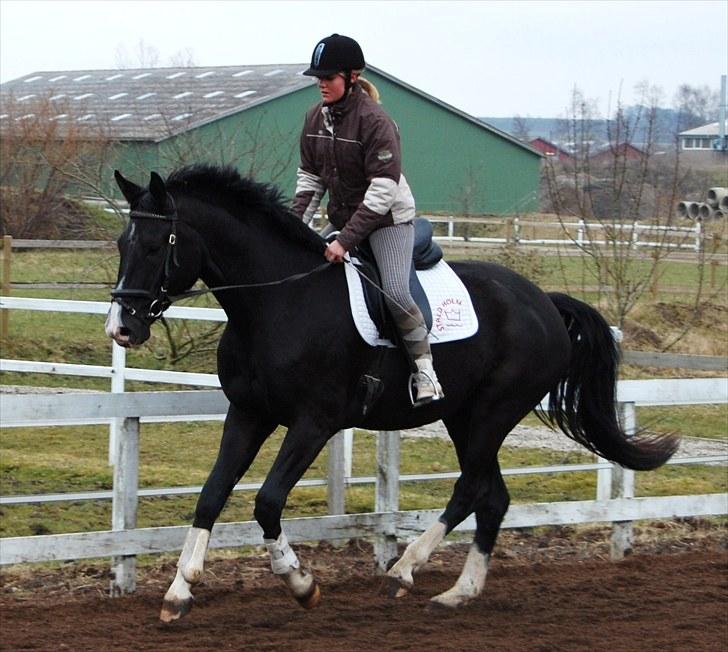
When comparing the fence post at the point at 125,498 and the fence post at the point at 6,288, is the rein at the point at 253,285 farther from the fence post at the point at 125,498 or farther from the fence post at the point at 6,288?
the fence post at the point at 6,288

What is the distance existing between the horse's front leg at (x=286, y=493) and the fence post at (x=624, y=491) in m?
2.69

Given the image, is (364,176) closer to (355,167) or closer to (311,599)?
(355,167)

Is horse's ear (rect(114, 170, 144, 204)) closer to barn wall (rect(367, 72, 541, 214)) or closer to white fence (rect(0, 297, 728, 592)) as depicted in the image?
white fence (rect(0, 297, 728, 592))

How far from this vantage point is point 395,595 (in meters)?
6.55

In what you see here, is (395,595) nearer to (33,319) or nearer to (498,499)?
(498,499)


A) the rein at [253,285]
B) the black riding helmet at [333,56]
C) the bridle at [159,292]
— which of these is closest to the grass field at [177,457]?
the rein at [253,285]

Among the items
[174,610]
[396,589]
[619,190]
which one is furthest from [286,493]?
[619,190]

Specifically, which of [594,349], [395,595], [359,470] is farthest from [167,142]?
[395,595]

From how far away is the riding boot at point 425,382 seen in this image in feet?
20.5

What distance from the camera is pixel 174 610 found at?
5.78 m

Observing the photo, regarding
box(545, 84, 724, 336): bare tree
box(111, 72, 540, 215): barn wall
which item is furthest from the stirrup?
box(111, 72, 540, 215): barn wall

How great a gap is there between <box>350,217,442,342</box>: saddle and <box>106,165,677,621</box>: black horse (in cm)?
12

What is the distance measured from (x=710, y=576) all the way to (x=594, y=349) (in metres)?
1.50

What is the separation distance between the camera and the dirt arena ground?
5.72 meters
